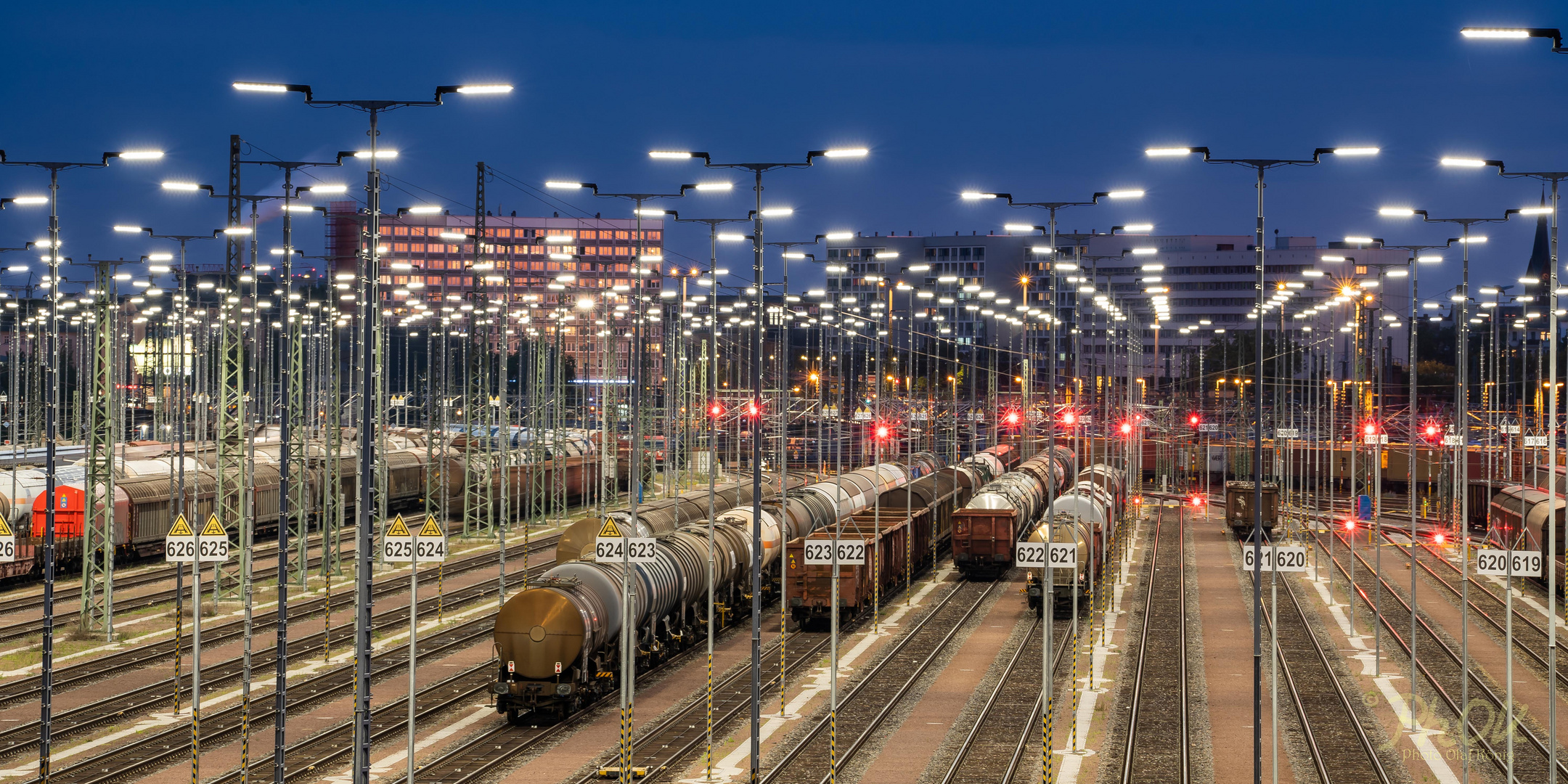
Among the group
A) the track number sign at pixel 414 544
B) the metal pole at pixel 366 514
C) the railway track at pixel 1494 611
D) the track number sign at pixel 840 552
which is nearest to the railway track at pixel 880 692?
the track number sign at pixel 840 552

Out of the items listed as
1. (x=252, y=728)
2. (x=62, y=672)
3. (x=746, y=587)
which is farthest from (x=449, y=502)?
(x=252, y=728)

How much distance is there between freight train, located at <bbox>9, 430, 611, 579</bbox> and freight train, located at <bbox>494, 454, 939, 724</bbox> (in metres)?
8.30

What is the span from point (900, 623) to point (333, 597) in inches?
761

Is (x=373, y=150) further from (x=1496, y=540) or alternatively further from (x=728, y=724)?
(x=1496, y=540)

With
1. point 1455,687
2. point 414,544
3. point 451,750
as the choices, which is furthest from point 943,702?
point 414,544

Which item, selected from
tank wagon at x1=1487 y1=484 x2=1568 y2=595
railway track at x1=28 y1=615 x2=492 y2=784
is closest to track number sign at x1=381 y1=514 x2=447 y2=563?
railway track at x1=28 y1=615 x2=492 y2=784

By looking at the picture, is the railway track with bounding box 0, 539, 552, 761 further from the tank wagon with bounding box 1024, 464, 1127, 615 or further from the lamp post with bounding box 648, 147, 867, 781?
the tank wagon with bounding box 1024, 464, 1127, 615

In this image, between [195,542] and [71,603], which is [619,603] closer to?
[195,542]

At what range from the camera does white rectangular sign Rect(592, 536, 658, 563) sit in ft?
86.4

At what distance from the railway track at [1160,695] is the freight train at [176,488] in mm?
20661

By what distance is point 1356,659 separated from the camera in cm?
3991

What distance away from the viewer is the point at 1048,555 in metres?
25.9

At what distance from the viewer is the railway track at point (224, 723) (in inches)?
1047

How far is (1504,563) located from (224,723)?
2524cm
